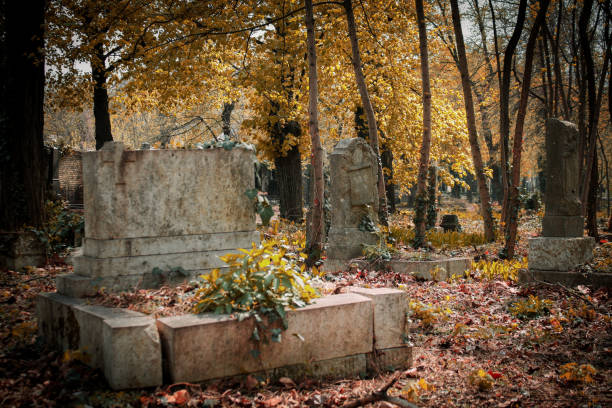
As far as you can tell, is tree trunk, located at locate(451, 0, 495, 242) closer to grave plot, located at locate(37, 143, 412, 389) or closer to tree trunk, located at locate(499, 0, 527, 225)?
tree trunk, located at locate(499, 0, 527, 225)

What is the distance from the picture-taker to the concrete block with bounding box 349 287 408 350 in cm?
484

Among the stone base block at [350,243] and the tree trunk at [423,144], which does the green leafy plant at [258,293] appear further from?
the tree trunk at [423,144]

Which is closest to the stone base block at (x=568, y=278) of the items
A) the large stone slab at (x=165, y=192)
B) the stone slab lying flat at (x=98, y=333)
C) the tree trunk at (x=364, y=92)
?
the tree trunk at (x=364, y=92)

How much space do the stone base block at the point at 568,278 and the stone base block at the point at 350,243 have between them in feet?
9.55

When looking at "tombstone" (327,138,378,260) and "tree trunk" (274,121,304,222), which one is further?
"tree trunk" (274,121,304,222)

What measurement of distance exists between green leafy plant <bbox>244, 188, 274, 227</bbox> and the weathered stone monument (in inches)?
193

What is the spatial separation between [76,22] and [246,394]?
43.3 ft

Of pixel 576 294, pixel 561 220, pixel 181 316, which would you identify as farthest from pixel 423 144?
pixel 181 316

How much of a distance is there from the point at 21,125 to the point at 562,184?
9.67 m

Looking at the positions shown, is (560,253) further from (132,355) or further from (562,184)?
(132,355)

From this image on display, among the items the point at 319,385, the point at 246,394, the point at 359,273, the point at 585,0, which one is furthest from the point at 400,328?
the point at 585,0

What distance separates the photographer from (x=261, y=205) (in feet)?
18.8

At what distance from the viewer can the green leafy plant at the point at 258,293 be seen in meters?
4.21

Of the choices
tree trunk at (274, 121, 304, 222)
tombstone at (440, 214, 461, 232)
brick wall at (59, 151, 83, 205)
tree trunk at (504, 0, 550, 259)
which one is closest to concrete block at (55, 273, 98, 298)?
tree trunk at (504, 0, 550, 259)
